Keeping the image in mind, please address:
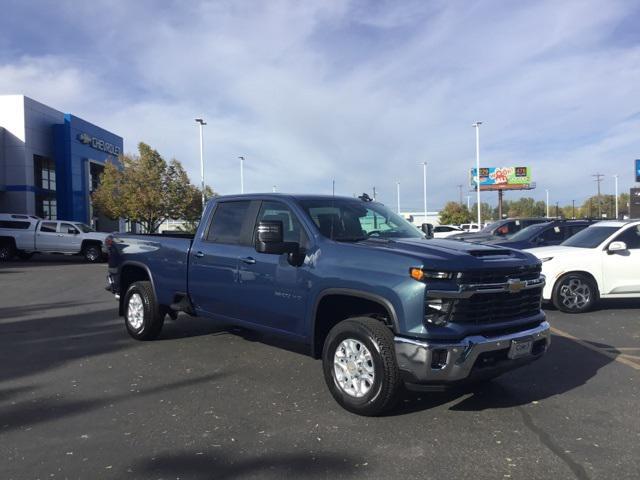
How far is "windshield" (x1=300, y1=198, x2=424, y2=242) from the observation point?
537cm

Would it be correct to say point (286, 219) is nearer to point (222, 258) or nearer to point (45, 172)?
point (222, 258)

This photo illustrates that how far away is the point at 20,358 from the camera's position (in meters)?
6.75

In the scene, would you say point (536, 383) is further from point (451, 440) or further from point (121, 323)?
point (121, 323)

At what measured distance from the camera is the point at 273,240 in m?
5.04

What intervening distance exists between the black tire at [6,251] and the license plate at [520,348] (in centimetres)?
2578

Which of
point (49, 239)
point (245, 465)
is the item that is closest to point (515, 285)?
point (245, 465)

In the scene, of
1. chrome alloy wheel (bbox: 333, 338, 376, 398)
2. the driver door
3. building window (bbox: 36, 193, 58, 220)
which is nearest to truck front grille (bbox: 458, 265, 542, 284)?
chrome alloy wheel (bbox: 333, 338, 376, 398)

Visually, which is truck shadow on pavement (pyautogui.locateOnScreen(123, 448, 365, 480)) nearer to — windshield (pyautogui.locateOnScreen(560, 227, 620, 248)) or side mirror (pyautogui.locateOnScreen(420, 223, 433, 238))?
side mirror (pyautogui.locateOnScreen(420, 223, 433, 238))

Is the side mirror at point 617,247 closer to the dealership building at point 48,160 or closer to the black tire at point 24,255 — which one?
the black tire at point 24,255

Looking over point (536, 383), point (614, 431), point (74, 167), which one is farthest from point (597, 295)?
point (74, 167)

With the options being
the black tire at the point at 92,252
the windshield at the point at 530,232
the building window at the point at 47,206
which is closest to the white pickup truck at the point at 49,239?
the black tire at the point at 92,252

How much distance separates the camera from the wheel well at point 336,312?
15.9ft

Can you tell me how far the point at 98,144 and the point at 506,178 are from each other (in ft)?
180

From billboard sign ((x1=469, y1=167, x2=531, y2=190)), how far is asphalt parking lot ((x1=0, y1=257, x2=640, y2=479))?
7258 centimetres
